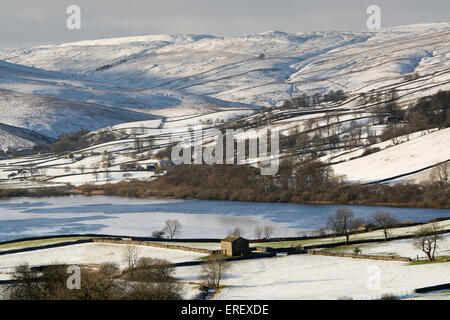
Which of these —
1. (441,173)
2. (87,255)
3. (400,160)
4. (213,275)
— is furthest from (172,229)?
(400,160)

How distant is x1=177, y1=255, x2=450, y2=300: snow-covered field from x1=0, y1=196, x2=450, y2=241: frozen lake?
21.4m

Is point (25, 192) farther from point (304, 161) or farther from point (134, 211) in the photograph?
point (304, 161)

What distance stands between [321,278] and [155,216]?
48363 mm

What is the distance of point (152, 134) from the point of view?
632 feet

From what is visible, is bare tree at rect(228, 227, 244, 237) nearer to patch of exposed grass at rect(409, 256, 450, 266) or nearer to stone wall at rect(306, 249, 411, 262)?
stone wall at rect(306, 249, 411, 262)

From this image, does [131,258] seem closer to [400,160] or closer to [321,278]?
[321,278]

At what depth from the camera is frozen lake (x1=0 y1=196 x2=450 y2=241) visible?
78.2 metres

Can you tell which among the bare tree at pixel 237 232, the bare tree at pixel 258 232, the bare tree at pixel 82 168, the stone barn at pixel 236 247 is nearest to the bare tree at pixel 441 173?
the bare tree at pixel 258 232

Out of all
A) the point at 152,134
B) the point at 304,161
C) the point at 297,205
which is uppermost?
the point at 152,134

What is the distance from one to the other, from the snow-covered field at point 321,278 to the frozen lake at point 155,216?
2137cm

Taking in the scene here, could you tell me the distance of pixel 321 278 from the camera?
1767 inches

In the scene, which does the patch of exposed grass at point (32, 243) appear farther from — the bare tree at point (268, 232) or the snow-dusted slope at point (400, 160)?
the snow-dusted slope at point (400, 160)
